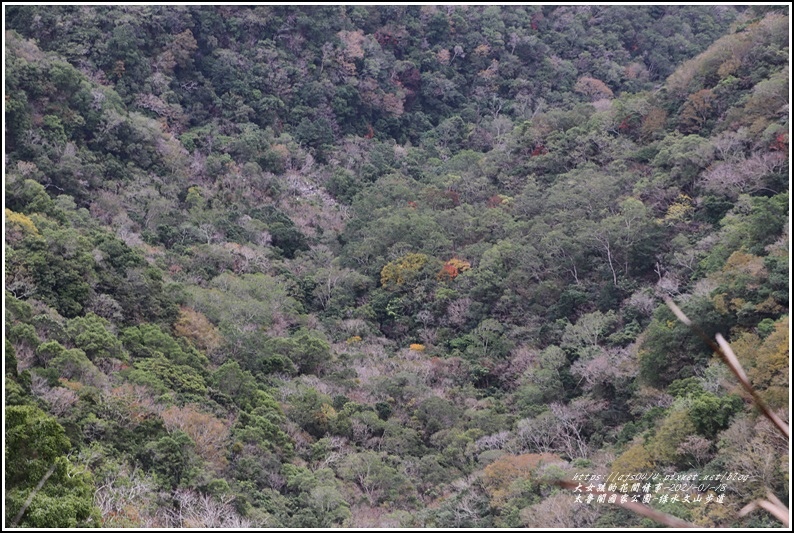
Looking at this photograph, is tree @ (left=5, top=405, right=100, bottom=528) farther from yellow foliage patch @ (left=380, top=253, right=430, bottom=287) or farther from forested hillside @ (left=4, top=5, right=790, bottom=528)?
yellow foliage patch @ (left=380, top=253, right=430, bottom=287)

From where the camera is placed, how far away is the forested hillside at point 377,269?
12875mm

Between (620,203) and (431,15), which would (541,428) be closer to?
(620,203)

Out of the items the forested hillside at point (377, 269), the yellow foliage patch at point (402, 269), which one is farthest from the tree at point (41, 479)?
the yellow foliage patch at point (402, 269)

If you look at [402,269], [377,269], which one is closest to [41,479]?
[402,269]

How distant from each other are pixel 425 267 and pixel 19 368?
14.9 meters

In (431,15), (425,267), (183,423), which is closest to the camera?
(183,423)

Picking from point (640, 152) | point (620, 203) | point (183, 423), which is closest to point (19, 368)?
point (183, 423)

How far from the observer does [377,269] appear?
27.5 metres

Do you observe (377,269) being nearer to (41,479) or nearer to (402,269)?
(402,269)

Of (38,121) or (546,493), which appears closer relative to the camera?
(546,493)

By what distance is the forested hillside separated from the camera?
1288 centimetres

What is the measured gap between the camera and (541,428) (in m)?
16.8

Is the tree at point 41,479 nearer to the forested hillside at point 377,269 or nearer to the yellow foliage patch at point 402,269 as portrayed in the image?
the forested hillside at point 377,269

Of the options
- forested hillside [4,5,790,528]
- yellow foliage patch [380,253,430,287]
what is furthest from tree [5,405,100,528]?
yellow foliage patch [380,253,430,287]
